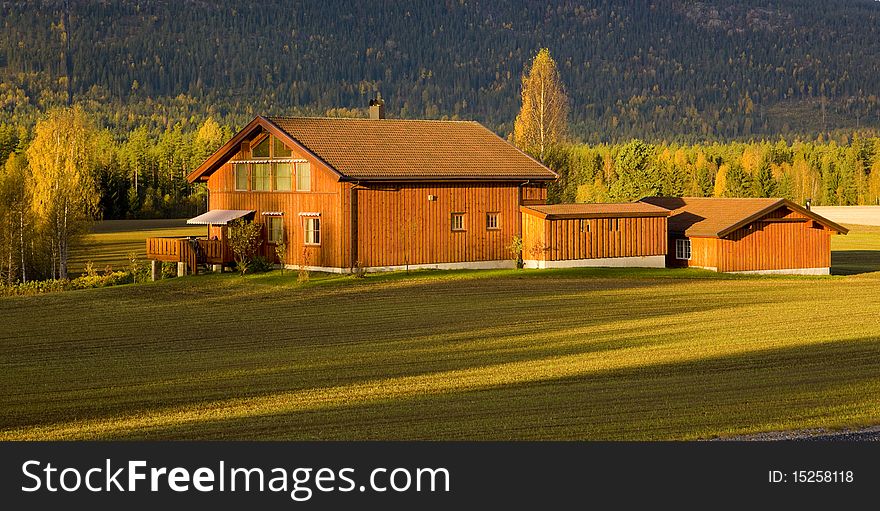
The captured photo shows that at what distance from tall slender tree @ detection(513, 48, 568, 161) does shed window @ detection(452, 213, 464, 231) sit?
31.4 m

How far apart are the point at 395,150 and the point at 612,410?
3118 centimetres

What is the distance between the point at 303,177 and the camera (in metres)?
48.5

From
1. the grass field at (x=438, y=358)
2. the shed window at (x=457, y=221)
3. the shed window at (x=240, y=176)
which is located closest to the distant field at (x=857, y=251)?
the grass field at (x=438, y=358)

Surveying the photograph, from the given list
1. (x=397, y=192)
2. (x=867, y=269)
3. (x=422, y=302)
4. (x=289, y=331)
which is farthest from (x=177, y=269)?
(x=867, y=269)

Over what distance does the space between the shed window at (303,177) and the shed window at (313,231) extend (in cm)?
116

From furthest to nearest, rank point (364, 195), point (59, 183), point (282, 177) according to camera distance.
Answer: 1. point (59, 183)
2. point (282, 177)
3. point (364, 195)

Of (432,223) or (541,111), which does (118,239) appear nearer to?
(541,111)

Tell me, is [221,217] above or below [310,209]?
below

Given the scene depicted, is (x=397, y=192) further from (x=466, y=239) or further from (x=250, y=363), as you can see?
(x=250, y=363)

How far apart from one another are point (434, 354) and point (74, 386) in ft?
25.4

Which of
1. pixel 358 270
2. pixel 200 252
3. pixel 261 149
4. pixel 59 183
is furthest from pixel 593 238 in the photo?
pixel 59 183

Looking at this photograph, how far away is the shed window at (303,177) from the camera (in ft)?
158

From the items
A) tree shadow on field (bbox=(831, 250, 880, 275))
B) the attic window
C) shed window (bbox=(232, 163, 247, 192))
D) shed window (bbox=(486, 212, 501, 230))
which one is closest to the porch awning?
shed window (bbox=(232, 163, 247, 192))

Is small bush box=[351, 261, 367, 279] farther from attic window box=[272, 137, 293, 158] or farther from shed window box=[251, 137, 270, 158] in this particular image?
shed window box=[251, 137, 270, 158]
